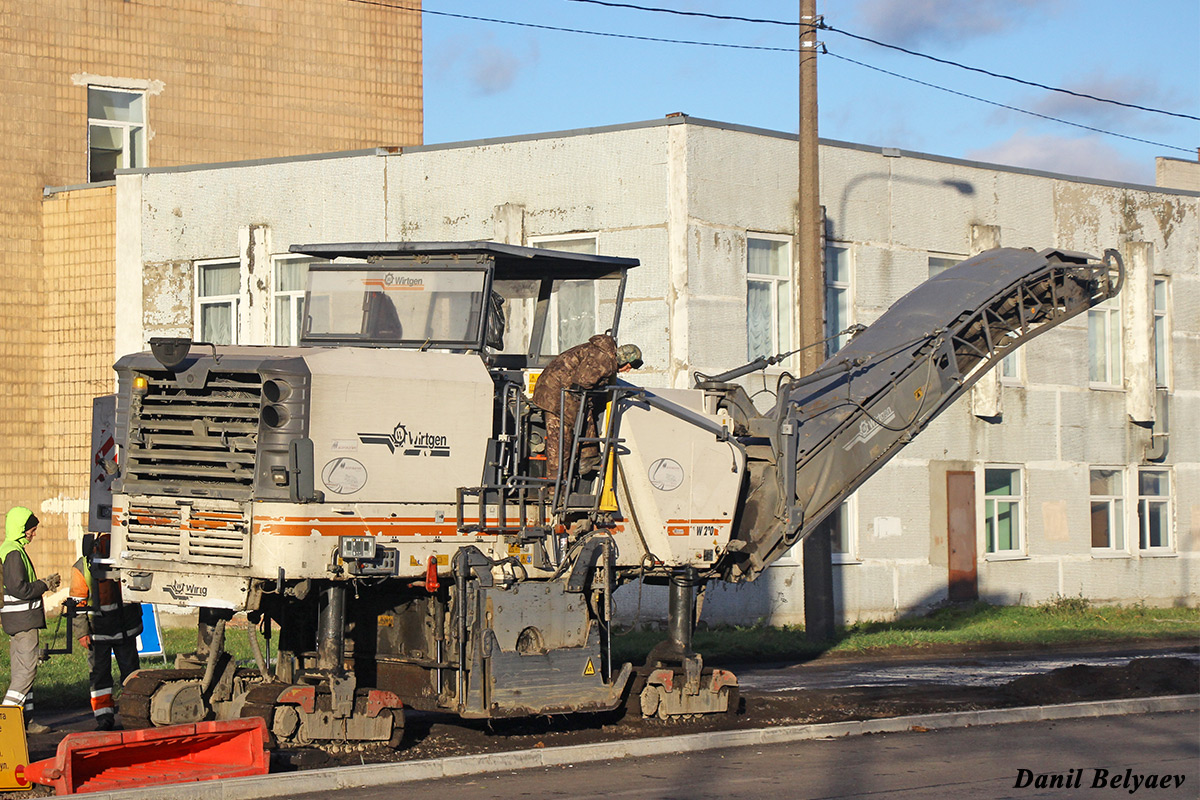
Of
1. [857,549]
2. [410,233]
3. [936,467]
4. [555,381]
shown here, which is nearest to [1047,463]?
[936,467]

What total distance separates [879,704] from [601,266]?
5.12 metres

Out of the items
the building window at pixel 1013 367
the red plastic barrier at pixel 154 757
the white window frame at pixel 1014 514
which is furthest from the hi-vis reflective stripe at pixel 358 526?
the building window at pixel 1013 367

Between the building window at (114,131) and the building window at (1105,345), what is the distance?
18.6 metres

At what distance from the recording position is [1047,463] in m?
27.1

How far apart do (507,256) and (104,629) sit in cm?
491

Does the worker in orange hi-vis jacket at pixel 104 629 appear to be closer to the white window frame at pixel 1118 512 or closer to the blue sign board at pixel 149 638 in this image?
the blue sign board at pixel 149 638

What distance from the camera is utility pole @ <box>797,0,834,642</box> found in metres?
20.2

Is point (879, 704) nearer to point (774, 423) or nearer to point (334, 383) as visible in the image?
point (774, 423)

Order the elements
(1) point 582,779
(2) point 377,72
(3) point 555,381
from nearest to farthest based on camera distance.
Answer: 1. (1) point 582,779
2. (3) point 555,381
3. (2) point 377,72

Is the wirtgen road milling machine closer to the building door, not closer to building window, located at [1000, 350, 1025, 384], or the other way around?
the building door

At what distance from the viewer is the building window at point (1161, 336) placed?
29.0m

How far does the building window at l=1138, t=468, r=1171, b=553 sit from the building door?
15.4 ft

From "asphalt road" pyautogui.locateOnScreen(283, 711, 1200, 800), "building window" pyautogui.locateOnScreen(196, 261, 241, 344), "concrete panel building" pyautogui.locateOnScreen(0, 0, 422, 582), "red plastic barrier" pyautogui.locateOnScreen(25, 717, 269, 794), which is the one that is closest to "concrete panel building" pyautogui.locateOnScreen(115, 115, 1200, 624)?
"building window" pyautogui.locateOnScreen(196, 261, 241, 344)

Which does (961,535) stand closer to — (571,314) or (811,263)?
(811,263)
